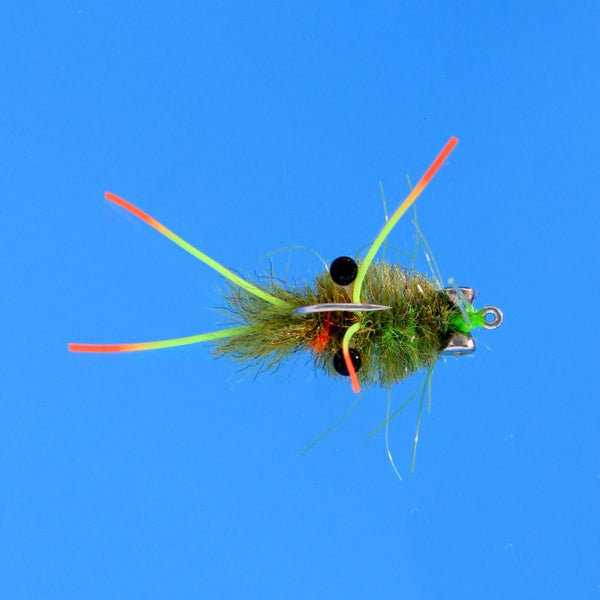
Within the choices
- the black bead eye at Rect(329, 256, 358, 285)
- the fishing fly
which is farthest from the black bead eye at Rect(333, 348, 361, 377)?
the black bead eye at Rect(329, 256, 358, 285)

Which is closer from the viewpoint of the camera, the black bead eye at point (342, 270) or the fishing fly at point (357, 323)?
the black bead eye at point (342, 270)

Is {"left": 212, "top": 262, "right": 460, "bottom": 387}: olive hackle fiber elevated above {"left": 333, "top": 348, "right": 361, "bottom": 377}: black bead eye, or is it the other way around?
{"left": 212, "top": 262, "right": 460, "bottom": 387}: olive hackle fiber

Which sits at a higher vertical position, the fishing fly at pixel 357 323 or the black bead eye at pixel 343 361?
the fishing fly at pixel 357 323

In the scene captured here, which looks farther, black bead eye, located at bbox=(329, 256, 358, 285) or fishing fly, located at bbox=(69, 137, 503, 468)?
fishing fly, located at bbox=(69, 137, 503, 468)

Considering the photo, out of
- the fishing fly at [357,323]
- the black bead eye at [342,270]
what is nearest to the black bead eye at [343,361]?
the fishing fly at [357,323]

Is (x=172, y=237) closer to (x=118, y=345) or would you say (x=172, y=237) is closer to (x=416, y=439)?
(x=118, y=345)

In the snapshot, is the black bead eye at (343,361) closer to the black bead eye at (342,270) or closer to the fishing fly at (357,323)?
the fishing fly at (357,323)

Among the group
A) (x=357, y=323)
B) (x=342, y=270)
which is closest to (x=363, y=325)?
(x=357, y=323)

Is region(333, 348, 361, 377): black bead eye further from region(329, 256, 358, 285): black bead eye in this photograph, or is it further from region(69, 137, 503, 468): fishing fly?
region(329, 256, 358, 285): black bead eye

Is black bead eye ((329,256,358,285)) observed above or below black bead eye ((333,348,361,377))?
above
